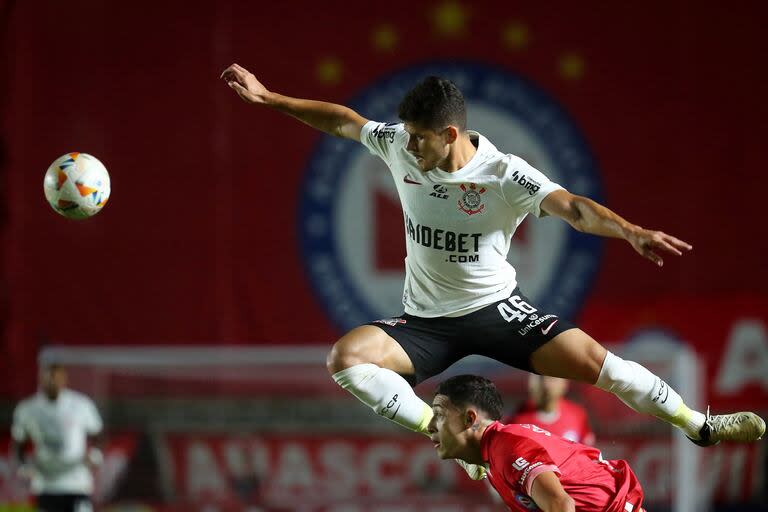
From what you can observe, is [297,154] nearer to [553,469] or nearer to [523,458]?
[523,458]

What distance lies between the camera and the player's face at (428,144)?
195 inches

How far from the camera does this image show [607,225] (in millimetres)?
4551

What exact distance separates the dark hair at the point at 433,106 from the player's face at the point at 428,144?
3 cm

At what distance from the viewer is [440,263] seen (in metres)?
5.23

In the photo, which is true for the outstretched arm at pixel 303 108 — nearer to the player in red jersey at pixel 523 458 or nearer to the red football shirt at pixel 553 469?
the player in red jersey at pixel 523 458

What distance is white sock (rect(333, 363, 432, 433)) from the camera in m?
5.10

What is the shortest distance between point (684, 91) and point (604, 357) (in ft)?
21.6

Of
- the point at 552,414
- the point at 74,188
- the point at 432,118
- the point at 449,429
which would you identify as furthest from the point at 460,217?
the point at 552,414

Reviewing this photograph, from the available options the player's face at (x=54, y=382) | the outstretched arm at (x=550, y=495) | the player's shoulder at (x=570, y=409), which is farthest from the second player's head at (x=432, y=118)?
the player's face at (x=54, y=382)

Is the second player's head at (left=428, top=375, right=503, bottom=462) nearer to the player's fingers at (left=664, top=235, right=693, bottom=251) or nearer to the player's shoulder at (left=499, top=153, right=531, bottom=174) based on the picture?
the player's shoulder at (left=499, top=153, right=531, bottom=174)

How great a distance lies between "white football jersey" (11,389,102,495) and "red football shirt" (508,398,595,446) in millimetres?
3882

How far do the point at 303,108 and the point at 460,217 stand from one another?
0.91 meters

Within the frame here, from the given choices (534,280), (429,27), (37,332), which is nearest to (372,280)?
(534,280)

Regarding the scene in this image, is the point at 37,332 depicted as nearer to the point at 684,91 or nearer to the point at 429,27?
the point at 429,27
